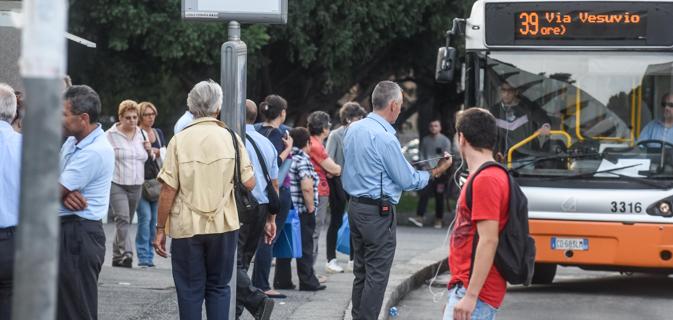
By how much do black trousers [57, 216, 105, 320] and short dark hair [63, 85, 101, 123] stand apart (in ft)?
1.77

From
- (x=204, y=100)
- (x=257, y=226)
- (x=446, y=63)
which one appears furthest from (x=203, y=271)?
(x=446, y=63)

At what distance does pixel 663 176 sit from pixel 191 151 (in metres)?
6.11

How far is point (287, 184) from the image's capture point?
10.7 metres

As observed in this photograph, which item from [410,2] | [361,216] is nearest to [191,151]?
[361,216]

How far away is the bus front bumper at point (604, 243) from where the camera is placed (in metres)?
11.6

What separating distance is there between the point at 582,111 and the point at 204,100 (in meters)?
5.79

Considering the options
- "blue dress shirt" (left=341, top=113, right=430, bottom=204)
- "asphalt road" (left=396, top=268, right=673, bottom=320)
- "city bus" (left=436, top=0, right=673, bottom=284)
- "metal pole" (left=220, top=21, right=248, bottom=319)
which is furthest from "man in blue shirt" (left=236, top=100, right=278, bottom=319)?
"city bus" (left=436, top=0, right=673, bottom=284)

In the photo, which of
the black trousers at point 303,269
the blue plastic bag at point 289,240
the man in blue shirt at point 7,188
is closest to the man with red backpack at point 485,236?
→ the man in blue shirt at point 7,188

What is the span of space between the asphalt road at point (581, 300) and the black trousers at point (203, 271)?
3712 millimetres

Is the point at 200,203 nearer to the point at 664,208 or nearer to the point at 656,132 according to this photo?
the point at 664,208

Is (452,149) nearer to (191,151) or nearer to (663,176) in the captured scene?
(663,176)

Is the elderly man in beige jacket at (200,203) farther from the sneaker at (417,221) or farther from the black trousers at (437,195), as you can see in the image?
the sneaker at (417,221)

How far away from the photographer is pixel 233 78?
7391 millimetres

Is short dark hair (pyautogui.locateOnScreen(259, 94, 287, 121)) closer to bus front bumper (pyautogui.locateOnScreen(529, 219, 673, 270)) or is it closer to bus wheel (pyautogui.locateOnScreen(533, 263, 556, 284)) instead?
bus front bumper (pyautogui.locateOnScreen(529, 219, 673, 270))
